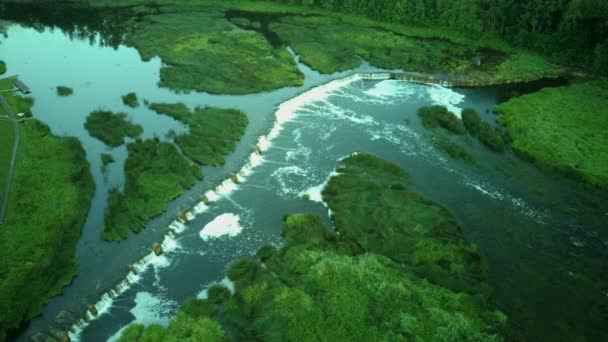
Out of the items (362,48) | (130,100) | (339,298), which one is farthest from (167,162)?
(362,48)

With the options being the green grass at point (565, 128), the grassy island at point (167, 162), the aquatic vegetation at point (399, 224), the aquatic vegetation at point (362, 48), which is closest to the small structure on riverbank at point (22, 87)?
the grassy island at point (167, 162)

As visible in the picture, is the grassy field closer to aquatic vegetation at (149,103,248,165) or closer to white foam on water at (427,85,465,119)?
aquatic vegetation at (149,103,248,165)

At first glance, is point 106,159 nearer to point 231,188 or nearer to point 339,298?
point 231,188

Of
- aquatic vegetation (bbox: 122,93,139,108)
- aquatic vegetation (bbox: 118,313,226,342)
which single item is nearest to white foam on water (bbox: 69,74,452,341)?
aquatic vegetation (bbox: 118,313,226,342)

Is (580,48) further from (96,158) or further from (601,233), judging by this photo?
(96,158)

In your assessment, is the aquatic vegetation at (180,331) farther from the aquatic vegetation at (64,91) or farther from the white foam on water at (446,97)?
the aquatic vegetation at (64,91)

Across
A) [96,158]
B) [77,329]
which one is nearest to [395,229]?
[77,329]
